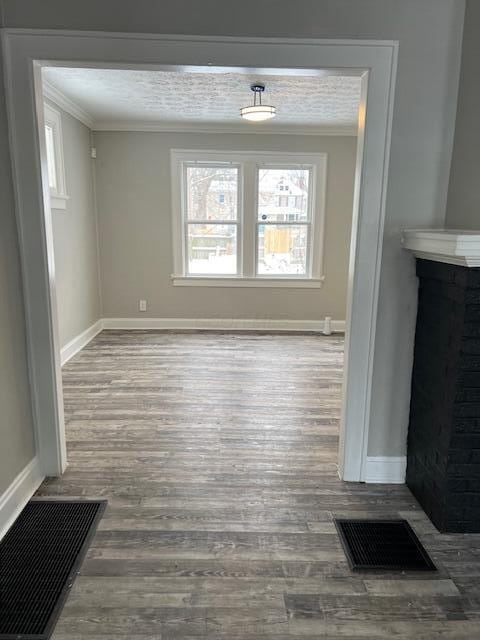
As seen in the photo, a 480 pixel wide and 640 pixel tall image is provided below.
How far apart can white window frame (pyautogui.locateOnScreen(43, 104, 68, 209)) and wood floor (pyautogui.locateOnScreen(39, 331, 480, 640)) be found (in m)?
1.80

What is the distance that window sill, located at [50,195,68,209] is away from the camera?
4.27 meters

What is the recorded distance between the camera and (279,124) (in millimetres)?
5355

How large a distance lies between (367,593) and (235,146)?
16.5ft

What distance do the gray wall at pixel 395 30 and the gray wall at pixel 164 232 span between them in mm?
3546

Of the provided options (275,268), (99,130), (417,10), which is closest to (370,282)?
(417,10)

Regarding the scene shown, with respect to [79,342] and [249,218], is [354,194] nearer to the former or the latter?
[249,218]

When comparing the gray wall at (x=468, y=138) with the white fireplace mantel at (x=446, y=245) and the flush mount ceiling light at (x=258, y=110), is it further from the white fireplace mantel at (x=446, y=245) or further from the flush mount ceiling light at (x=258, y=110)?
the flush mount ceiling light at (x=258, y=110)

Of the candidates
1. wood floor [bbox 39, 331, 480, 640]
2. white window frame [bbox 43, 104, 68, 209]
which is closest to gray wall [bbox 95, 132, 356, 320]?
white window frame [bbox 43, 104, 68, 209]

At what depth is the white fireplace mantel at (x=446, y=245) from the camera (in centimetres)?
178

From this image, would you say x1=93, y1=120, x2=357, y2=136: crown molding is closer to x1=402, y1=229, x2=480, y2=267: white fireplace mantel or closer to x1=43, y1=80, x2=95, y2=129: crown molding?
x1=43, y1=80, x2=95, y2=129: crown molding

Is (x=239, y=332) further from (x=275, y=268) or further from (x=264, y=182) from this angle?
(x=264, y=182)

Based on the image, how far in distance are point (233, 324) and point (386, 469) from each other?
147 inches

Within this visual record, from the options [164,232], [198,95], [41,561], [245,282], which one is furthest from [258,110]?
[41,561]

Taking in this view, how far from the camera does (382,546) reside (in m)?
2.04
